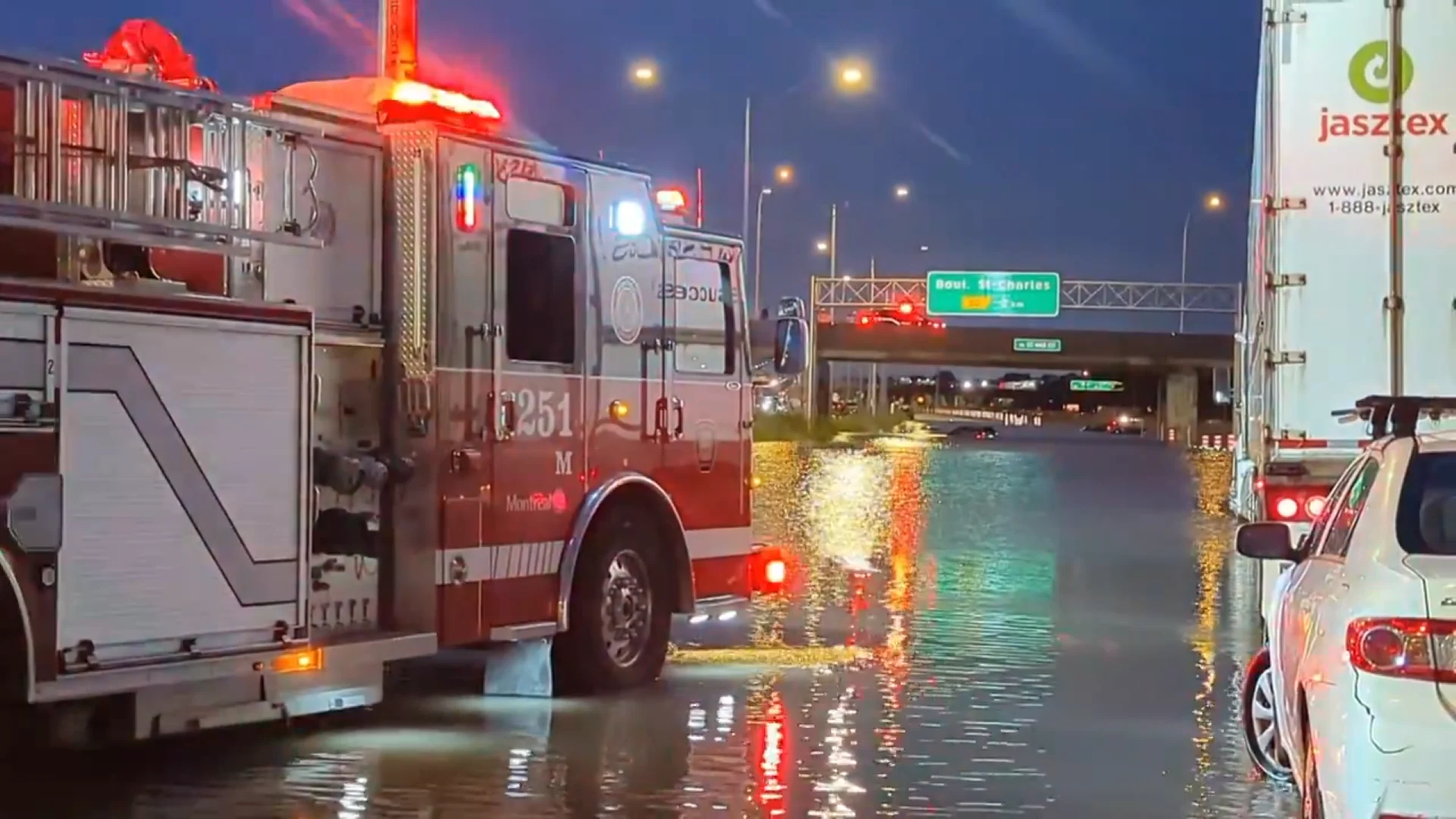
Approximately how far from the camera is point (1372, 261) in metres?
11.2

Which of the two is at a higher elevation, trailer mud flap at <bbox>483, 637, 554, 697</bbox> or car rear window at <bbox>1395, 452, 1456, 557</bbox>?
car rear window at <bbox>1395, 452, 1456, 557</bbox>

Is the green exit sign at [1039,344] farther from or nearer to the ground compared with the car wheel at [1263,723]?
farther from the ground

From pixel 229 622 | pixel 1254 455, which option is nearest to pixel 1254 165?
pixel 1254 455

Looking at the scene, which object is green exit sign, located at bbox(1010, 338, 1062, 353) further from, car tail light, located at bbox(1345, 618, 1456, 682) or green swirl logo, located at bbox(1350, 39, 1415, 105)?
car tail light, located at bbox(1345, 618, 1456, 682)

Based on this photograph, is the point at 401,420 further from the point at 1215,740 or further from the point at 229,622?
the point at 1215,740

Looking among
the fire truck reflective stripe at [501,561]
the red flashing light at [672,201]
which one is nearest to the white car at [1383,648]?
the fire truck reflective stripe at [501,561]

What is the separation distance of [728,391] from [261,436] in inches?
168

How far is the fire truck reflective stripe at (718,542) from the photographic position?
462 inches

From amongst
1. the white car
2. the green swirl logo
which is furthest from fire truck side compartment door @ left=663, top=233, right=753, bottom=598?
the white car

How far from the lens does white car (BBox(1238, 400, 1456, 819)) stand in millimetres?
5500

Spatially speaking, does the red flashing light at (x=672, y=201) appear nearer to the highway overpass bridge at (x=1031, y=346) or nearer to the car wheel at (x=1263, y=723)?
the car wheel at (x=1263, y=723)

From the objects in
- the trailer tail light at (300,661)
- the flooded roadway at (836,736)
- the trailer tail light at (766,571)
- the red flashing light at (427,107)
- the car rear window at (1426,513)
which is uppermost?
the red flashing light at (427,107)

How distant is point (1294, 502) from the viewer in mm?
11156

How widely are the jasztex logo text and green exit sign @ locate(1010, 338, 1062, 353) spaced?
81429 mm
